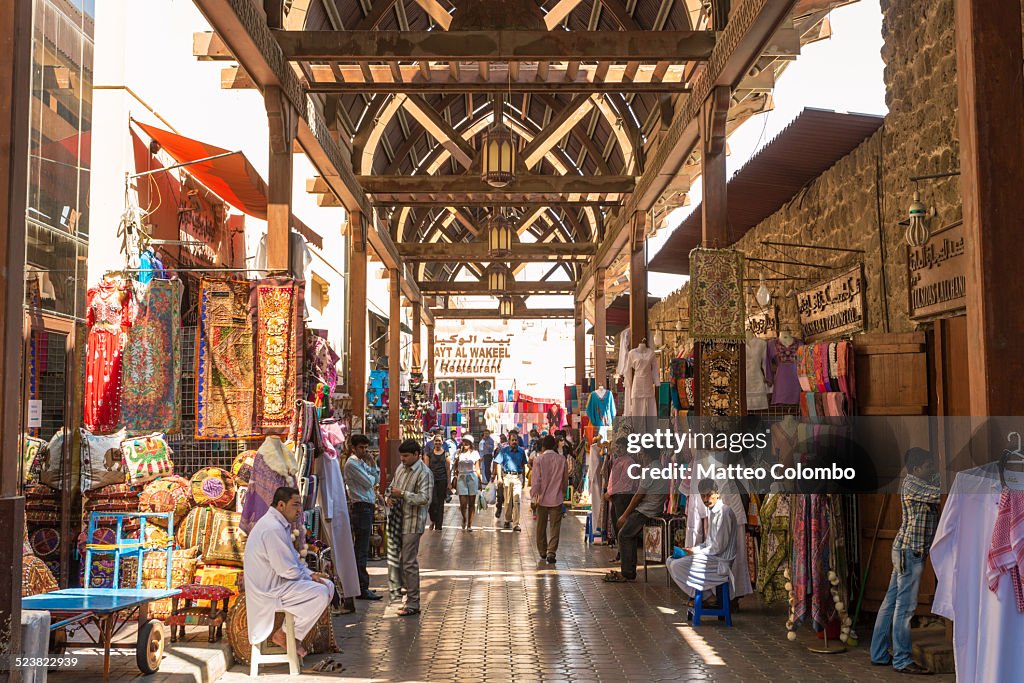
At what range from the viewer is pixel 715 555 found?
7.44 m

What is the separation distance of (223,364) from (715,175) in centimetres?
470

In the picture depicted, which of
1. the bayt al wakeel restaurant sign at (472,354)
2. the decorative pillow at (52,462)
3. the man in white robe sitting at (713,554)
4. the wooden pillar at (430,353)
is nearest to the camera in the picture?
the decorative pillow at (52,462)

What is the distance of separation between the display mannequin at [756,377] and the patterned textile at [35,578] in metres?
5.79

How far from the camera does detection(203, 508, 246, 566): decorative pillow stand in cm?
696

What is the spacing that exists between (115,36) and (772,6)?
5.60 metres

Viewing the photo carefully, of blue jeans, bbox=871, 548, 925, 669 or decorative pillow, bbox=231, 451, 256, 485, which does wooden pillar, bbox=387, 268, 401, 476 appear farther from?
blue jeans, bbox=871, 548, 925, 669

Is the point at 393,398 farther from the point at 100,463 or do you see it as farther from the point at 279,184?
the point at 100,463

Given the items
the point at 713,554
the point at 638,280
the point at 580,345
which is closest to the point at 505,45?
the point at 713,554

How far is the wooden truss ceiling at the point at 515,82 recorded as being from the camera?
28.5 ft

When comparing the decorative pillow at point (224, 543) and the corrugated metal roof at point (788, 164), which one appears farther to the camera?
the corrugated metal roof at point (788, 164)

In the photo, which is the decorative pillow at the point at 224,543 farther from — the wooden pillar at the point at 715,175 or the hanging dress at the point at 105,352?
the wooden pillar at the point at 715,175

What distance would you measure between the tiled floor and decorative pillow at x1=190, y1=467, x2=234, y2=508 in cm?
136

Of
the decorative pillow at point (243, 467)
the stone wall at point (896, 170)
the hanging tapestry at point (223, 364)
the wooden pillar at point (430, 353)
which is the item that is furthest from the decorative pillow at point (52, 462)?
the wooden pillar at point (430, 353)

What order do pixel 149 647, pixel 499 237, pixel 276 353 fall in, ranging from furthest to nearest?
pixel 499 237 → pixel 276 353 → pixel 149 647
